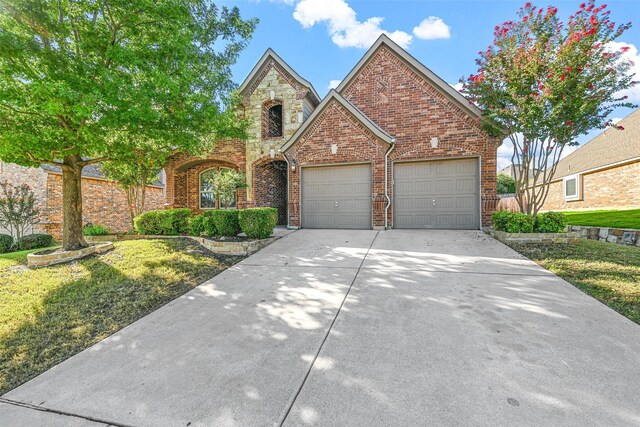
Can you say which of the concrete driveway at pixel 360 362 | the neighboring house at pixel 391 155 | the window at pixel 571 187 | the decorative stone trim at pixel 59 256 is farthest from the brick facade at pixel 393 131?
the window at pixel 571 187

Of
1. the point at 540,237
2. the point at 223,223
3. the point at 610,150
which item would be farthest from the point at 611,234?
the point at 223,223

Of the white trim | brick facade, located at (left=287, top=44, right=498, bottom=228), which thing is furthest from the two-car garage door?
the white trim

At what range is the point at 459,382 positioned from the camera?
219 centimetres

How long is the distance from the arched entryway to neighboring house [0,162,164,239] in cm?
780

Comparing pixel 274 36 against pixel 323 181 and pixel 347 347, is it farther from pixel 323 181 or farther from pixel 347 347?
pixel 347 347

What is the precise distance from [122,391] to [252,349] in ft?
3.64

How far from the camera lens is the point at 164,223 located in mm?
9141

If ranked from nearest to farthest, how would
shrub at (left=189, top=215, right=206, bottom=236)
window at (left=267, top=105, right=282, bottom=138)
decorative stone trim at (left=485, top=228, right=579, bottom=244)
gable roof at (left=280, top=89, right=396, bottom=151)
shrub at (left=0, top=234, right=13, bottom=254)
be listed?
1. decorative stone trim at (left=485, top=228, right=579, bottom=244)
2. shrub at (left=189, top=215, right=206, bottom=236)
3. gable roof at (left=280, top=89, right=396, bottom=151)
4. shrub at (left=0, top=234, right=13, bottom=254)
5. window at (left=267, top=105, right=282, bottom=138)

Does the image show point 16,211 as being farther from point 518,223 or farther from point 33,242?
point 518,223

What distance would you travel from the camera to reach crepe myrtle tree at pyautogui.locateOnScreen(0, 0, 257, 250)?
4977 mm

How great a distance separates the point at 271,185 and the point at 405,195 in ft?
20.0

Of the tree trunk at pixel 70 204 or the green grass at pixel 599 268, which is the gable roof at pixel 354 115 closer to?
the green grass at pixel 599 268

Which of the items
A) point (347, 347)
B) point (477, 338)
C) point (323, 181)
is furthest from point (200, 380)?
point (323, 181)

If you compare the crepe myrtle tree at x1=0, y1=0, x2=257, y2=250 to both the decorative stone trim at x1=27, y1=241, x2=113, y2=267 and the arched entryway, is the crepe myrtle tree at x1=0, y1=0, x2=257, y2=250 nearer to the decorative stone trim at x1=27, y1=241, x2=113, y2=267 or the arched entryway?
the decorative stone trim at x1=27, y1=241, x2=113, y2=267
